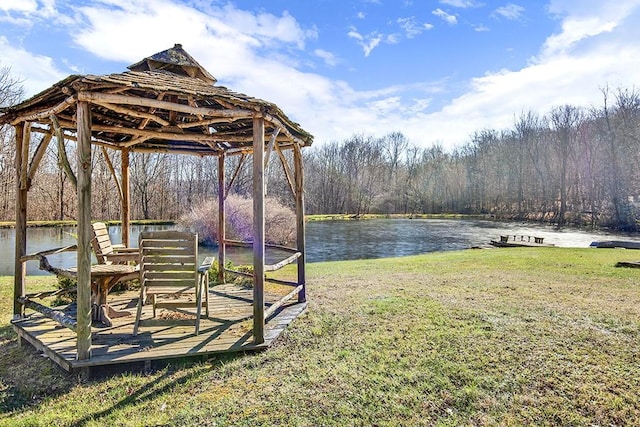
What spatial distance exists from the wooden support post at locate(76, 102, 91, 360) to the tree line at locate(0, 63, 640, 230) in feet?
46.8

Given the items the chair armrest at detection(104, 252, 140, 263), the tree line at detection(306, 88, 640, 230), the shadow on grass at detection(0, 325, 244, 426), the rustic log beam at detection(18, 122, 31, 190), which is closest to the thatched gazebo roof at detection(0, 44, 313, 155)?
the rustic log beam at detection(18, 122, 31, 190)

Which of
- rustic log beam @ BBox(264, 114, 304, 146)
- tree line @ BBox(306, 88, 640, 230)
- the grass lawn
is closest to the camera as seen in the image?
the grass lawn

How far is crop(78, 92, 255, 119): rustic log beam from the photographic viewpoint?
11.2ft

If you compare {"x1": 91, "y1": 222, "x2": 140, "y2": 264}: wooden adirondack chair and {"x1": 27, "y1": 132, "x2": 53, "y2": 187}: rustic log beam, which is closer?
{"x1": 27, "y1": 132, "x2": 53, "y2": 187}: rustic log beam

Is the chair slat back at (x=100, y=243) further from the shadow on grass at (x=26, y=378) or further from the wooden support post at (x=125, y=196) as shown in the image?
the shadow on grass at (x=26, y=378)

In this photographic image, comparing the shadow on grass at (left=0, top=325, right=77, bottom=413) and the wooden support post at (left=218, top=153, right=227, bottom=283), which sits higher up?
the wooden support post at (left=218, top=153, right=227, bottom=283)

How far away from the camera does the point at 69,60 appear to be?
8.62 meters

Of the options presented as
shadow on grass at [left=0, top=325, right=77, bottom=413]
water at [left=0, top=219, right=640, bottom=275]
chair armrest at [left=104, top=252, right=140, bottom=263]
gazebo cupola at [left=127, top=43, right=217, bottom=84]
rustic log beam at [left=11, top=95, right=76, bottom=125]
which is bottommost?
water at [left=0, top=219, right=640, bottom=275]

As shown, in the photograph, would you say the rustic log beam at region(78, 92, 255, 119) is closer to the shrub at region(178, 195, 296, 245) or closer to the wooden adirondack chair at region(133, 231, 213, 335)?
the wooden adirondack chair at region(133, 231, 213, 335)

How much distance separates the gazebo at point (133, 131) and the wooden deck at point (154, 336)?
0.09 feet

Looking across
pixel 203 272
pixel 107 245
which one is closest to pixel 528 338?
pixel 203 272

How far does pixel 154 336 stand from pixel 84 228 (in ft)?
4.83

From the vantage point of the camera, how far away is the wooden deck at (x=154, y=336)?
3575 mm

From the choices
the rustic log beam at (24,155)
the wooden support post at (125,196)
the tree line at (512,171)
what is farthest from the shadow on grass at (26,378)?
the tree line at (512,171)
